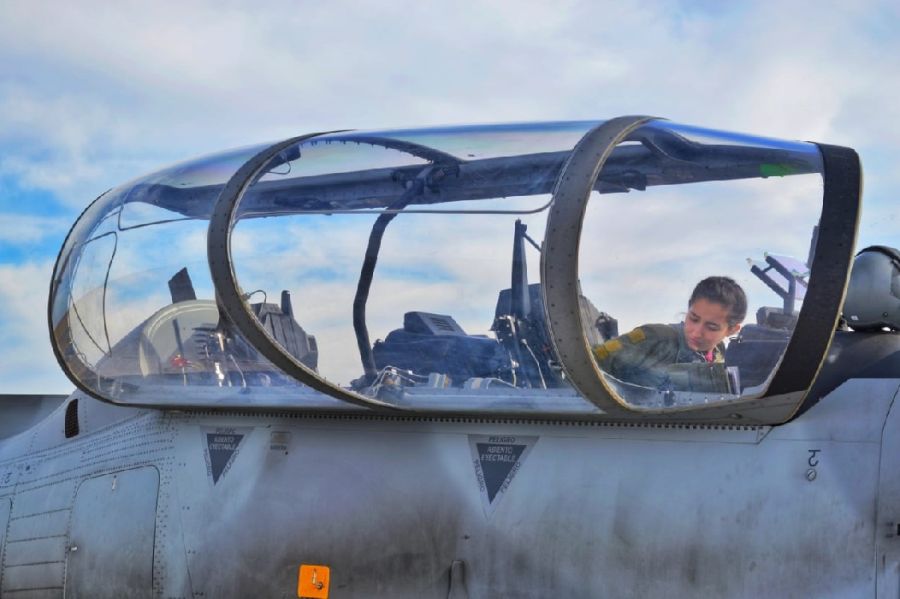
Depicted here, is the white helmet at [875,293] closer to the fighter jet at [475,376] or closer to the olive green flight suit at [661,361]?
the fighter jet at [475,376]

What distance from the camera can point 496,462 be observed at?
4.79 meters

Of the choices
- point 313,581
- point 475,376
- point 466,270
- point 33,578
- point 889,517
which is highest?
point 466,270

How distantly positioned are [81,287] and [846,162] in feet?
13.0

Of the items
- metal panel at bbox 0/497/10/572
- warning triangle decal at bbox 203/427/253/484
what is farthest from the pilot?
metal panel at bbox 0/497/10/572

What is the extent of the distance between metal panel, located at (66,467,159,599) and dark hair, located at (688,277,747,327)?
3.02m

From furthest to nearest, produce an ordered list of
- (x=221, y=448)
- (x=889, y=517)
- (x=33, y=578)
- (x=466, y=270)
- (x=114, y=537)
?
(x=33, y=578) < (x=114, y=537) < (x=221, y=448) < (x=466, y=270) < (x=889, y=517)

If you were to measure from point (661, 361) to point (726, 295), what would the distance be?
0.38 m

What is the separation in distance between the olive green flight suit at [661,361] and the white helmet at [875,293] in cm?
78

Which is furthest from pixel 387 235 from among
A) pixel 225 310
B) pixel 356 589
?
pixel 356 589

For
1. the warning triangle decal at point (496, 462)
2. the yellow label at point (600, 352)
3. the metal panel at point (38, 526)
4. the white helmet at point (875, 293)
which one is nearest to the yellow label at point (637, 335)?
the yellow label at point (600, 352)

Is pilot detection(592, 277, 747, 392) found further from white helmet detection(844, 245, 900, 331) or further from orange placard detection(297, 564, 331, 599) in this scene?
orange placard detection(297, 564, 331, 599)

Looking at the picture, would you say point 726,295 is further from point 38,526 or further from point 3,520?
point 3,520

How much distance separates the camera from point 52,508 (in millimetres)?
5910

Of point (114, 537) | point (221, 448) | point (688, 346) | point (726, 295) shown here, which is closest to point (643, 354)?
point (688, 346)
